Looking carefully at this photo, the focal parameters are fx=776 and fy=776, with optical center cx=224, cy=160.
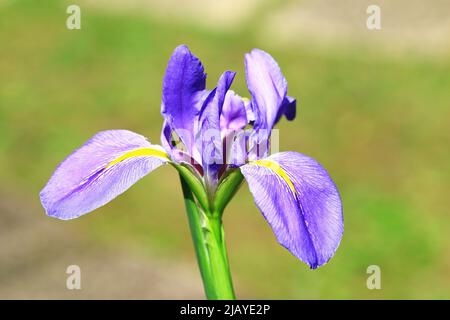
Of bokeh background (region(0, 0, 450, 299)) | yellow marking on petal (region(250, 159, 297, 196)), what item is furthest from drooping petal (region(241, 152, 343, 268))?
bokeh background (region(0, 0, 450, 299))

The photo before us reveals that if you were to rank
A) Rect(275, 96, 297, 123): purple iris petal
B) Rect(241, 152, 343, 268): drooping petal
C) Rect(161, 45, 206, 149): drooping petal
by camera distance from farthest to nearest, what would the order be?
Rect(275, 96, 297, 123): purple iris petal < Rect(161, 45, 206, 149): drooping petal < Rect(241, 152, 343, 268): drooping petal

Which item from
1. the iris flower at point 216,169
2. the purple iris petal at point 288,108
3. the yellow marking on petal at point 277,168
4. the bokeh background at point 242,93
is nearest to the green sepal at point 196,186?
the iris flower at point 216,169

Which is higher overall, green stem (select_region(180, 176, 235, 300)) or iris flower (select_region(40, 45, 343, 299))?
iris flower (select_region(40, 45, 343, 299))

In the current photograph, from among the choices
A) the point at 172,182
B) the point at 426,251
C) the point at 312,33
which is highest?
the point at 312,33

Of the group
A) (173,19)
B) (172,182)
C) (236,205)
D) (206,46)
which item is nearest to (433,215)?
(236,205)

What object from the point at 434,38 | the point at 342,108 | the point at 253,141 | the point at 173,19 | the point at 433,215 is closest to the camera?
the point at 253,141

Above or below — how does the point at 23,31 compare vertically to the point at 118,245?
above

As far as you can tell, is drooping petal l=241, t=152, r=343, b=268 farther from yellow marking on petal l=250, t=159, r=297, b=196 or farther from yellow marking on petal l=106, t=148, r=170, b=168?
yellow marking on petal l=106, t=148, r=170, b=168

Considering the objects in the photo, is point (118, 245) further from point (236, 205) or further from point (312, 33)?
point (312, 33)
